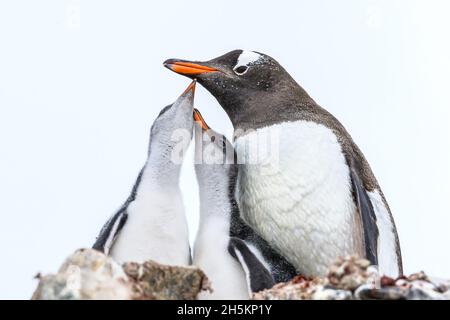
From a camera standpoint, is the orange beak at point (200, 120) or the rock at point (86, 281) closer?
the rock at point (86, 281)

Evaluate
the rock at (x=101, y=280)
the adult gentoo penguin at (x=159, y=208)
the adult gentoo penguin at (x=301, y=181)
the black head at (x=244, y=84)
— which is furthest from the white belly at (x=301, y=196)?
the rock at (x=101, y=280)

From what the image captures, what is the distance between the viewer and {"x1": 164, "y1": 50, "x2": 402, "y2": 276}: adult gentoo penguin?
14.8 ft

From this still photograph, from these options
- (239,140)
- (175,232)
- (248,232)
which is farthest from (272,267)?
(239,140)

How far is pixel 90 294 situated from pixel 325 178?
1.98m

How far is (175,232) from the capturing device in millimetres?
4125

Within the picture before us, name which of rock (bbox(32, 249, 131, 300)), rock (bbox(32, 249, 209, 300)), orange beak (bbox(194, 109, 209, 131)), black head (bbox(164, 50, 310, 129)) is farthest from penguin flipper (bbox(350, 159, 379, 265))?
rock (bbox(32, 249, 131, 300))

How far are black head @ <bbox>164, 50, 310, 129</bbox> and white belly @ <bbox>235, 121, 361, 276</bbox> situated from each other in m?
0.23

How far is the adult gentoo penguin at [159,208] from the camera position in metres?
4.05

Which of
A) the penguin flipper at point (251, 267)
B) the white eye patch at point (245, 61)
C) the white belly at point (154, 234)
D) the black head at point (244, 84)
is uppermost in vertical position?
the white eye patch at point (245, 61)

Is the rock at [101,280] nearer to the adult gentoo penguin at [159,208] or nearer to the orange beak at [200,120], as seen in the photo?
the adult gentoo penguin at [159,208]

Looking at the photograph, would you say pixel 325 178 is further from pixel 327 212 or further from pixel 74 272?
pixel 74 272

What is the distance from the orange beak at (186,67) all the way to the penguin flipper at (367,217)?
3.21 feet

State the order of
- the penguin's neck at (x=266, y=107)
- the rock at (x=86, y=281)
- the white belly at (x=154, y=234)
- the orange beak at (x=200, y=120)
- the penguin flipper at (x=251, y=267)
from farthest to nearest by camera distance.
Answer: the penguin's neck at (x=266, y=107) < the orange beak at (x=200, y=120) < the white belly at (x=154, y=234) < the penguin flipper at (x=251, y=267) < the rock at (x=86, y=281)

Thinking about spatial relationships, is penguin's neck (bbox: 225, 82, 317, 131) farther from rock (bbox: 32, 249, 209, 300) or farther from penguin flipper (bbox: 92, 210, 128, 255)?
rock (bbox: 32, 249, 209, 300)
